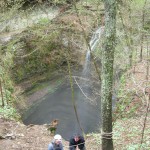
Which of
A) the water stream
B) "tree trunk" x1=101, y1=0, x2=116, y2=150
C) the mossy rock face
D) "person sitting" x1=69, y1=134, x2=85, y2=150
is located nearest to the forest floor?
"tree trunk" x1=101, y1=0, x2=116, y2=150

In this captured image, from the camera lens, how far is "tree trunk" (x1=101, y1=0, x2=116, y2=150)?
760 centimetres

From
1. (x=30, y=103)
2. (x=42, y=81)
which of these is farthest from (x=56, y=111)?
(x=42, y=81)

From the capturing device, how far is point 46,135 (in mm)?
12656

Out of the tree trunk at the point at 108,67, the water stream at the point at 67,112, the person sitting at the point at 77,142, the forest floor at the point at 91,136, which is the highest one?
the tree trunk at the point at 108,67

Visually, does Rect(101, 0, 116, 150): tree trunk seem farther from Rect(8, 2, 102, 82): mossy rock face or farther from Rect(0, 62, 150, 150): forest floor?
Rect(8, 2, 102, 82): mossy rock face

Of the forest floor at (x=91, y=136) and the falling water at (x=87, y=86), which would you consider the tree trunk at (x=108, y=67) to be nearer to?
the forest floor at (x=91, y=136)

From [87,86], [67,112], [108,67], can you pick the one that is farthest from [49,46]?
[108,67]

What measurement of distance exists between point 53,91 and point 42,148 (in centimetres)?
1051

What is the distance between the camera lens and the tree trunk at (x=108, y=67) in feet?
24.9

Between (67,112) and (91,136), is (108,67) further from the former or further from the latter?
(67,112)

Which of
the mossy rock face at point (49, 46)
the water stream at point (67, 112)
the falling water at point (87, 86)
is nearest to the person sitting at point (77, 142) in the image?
the falling water at point (87, 86)

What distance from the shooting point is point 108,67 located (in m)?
7.92

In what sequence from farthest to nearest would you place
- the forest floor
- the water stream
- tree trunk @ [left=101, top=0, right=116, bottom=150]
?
1. the water stream
2. the forest floor
3. tree trunk @ [left=101, top=0, right=116, bottom=150]

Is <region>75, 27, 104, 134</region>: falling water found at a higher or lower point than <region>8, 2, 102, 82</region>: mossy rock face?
lower
